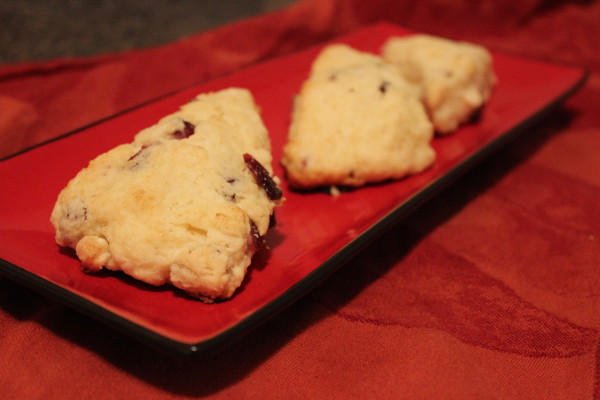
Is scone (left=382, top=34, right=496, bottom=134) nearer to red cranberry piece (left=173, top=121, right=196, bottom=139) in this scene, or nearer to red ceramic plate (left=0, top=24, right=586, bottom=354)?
red ceramic plate (left=0, top=24, right=586, bottom=354)

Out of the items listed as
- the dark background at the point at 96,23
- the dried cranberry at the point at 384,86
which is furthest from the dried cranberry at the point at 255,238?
the dark background at the point at 96,23

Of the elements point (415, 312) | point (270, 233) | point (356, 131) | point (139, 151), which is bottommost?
point (415, 312)

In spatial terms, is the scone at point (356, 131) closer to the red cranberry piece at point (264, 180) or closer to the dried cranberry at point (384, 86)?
the dried cranberry at point (384, 86)

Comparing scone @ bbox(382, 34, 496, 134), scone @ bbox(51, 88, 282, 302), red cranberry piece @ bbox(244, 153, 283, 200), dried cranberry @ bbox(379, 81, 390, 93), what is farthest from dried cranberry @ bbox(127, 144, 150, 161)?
scone @ bbox(382, 34, 496, 134)

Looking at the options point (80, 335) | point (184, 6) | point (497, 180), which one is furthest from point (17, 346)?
point (184, 6)

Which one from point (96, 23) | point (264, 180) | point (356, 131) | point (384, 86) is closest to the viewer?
point (264, 180)

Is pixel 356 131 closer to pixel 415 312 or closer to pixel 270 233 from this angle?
pixel 270 233

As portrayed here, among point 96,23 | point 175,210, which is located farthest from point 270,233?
point 96,23

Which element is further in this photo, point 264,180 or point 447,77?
point 447,77
